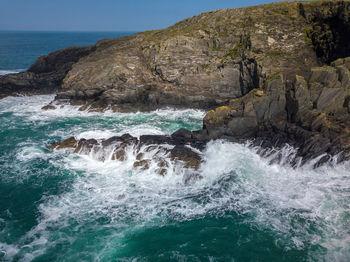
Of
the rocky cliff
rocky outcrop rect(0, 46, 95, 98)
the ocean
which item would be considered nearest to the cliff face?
the rocky cliff

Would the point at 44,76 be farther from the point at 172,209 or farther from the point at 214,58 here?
the point at 172,209

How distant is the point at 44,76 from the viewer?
50125 millimetres

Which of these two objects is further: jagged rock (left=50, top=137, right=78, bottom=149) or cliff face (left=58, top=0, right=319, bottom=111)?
cliff face (left=58, top=0, right=319, bottom=111)

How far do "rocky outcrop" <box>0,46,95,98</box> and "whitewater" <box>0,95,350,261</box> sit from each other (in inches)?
1000

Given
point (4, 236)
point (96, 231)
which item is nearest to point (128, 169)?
point (96, 231)

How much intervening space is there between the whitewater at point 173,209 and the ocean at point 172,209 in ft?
0.20

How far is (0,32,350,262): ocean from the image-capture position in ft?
46.8

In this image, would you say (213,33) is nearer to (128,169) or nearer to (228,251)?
(128,169)

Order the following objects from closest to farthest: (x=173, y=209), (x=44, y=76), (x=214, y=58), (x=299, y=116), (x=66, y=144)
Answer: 1. (x=173, y=209)
2. (x=299, y=116)
3. (x=66, y=144)
4. (x=214, y=58)
5. (x=44, y=76)

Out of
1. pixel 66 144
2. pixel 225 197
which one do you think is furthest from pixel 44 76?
pixel 225 197

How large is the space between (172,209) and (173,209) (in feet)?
0.22

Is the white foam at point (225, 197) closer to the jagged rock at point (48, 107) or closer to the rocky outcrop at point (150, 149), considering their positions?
the rocky outcrop at point (150, 149)

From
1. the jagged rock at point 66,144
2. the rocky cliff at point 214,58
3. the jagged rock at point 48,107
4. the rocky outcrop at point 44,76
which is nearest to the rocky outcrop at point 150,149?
the jagged rock at point 66,144

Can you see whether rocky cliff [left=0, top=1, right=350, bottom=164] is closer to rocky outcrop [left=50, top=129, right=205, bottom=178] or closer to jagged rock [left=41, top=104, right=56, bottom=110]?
jagged rock [left=41, top=104, right=56, bottom=110]
